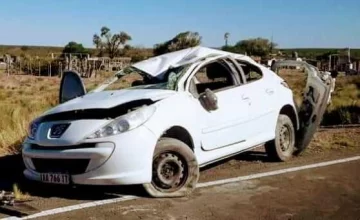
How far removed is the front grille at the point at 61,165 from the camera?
624 cm

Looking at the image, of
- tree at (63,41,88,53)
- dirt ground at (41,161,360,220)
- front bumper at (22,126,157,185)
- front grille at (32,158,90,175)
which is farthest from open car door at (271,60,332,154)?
tree at (63,41,88,53)

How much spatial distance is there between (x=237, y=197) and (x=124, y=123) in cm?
152

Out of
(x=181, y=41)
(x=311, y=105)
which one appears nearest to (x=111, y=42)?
(x=181, y=41)

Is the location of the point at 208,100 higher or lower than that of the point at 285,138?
higher

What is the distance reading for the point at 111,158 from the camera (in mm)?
6121

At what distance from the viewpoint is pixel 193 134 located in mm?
6891

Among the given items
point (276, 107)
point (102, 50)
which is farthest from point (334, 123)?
point (102, 50)

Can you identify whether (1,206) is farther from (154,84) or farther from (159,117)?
(154,84)

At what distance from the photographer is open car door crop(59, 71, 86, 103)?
27.1 ft

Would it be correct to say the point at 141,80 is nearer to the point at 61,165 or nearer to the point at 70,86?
the point at 70,86

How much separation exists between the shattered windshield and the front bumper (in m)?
1.05

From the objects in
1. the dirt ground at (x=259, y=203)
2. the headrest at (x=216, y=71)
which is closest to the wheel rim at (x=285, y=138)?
the dirt ground at (x=259, y=203)

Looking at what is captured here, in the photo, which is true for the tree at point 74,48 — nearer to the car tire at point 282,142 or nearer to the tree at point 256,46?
the tree at point 256,46

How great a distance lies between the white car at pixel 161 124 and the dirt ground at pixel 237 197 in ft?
0.88
